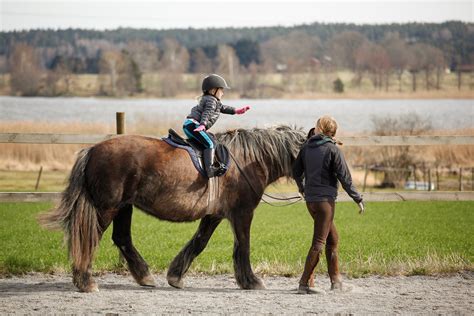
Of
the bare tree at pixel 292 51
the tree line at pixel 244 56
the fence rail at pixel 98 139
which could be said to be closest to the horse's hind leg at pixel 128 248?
the fence rail at pixel 98 139

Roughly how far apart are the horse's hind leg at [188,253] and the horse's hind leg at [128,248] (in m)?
0.25

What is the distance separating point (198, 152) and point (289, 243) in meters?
4.19

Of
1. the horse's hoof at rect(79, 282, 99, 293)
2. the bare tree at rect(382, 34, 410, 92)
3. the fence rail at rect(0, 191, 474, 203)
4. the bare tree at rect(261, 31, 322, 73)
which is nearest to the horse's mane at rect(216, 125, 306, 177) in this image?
the fence rail at rect(0, 191, 474, 203)

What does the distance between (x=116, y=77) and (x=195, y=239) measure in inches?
3130

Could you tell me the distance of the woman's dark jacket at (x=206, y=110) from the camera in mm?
7926

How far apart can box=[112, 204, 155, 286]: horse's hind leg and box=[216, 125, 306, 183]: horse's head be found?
1.36 m

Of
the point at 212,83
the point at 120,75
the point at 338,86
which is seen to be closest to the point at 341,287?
the point at 212,83

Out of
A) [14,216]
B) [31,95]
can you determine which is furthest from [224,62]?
[14,216]

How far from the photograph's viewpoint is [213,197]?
8086mm

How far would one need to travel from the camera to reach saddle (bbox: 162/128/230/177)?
8.03m

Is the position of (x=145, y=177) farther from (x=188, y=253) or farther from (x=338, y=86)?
(x=338, y=86)

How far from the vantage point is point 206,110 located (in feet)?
26.0

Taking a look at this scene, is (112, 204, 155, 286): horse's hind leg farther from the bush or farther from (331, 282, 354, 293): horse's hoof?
the bush

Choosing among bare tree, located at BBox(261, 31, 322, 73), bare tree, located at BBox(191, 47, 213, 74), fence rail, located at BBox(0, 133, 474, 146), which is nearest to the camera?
fence rail, located at BBox(0, 133, 474, 146)
